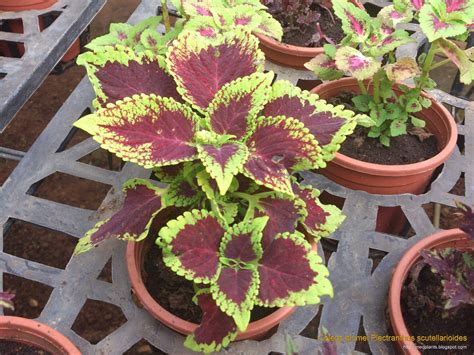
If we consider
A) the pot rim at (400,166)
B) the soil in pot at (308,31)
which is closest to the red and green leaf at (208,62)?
the pot rim at (400,166)

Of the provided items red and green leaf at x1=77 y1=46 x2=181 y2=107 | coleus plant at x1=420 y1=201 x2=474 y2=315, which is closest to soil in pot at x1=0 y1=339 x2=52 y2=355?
red and green leaf at x1=77 y1=46 x2=181 y2=107

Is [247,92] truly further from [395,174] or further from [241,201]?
[395,174]

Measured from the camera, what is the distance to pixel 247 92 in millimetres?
833

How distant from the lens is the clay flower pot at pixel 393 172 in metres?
1.14

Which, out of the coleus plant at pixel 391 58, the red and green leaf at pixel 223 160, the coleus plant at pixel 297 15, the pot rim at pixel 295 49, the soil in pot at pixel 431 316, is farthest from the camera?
the coleus plant at pixel 297 15

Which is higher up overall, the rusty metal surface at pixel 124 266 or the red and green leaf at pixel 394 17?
the red and green leaf at pixel 394 17

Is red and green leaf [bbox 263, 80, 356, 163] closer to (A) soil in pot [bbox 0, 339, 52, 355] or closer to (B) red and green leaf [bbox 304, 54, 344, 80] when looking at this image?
(B) red and green leaf [bbox 304, 54, 344, 80]

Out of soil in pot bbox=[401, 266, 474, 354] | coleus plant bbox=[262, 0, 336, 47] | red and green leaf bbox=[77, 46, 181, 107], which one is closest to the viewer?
red and green leaf bbox=[77, 46, 181, 107]

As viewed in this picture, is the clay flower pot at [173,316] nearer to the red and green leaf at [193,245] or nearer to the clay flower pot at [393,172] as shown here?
the red and green leaf at [193,245]

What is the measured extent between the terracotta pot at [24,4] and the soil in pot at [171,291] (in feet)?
3.27

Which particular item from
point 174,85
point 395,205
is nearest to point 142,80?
point 174,85

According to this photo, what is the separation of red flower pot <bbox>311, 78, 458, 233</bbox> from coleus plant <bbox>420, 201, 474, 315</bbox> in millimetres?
235

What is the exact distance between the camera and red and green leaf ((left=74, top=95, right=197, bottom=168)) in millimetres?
762

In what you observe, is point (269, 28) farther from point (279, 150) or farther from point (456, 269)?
point (456, 269)
